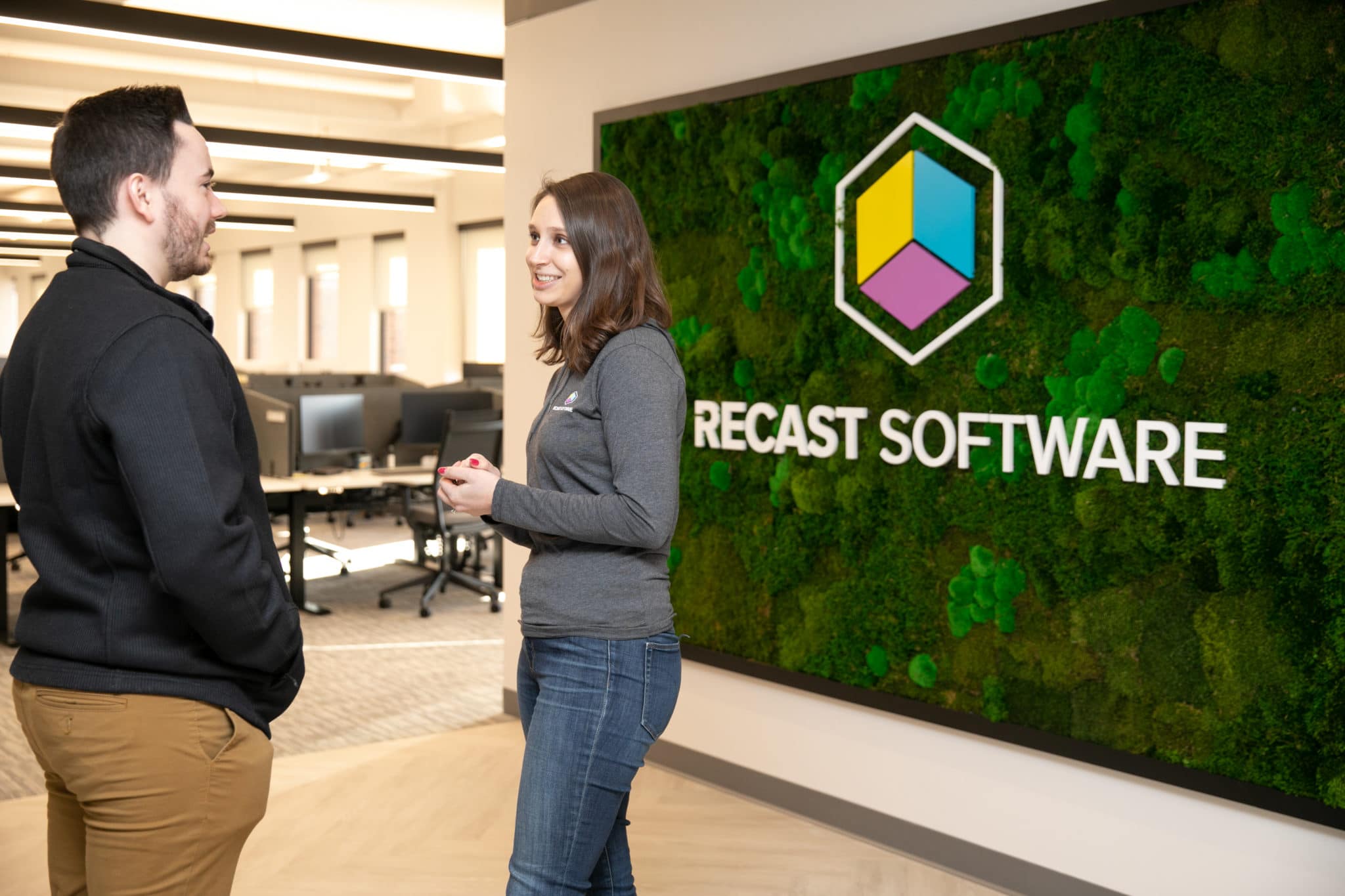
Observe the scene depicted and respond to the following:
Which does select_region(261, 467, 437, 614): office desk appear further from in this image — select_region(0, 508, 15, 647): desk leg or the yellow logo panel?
the yellow logo panel

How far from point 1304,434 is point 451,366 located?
1098 centimetres

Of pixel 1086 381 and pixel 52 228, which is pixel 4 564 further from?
pixel 52 228

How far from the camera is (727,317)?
346cm

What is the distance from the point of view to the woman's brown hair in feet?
5.70

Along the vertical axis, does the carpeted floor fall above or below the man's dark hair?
below

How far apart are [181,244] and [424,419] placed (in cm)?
631

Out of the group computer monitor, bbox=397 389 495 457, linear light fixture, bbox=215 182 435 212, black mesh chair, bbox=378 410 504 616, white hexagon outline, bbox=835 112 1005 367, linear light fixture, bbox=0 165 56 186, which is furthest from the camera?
linear light fixture, bbox=215 182 435 212

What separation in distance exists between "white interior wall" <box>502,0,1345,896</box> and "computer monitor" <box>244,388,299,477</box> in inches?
112

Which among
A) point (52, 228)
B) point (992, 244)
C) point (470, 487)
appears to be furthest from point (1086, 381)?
point (52, 228)

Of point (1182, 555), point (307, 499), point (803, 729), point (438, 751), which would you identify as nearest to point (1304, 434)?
point (1182, 555)

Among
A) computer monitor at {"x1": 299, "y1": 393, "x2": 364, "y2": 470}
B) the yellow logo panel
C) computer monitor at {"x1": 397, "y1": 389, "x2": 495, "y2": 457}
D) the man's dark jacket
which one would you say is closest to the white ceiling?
computer monitor at {"x1": 397, "y1": 389, "x2": 495, "y2": 457}

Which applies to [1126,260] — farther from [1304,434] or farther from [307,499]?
[307,499]

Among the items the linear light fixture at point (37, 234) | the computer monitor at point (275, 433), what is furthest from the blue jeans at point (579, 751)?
the linear light fixture at point (37, 234)

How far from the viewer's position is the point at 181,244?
4.86 ft
